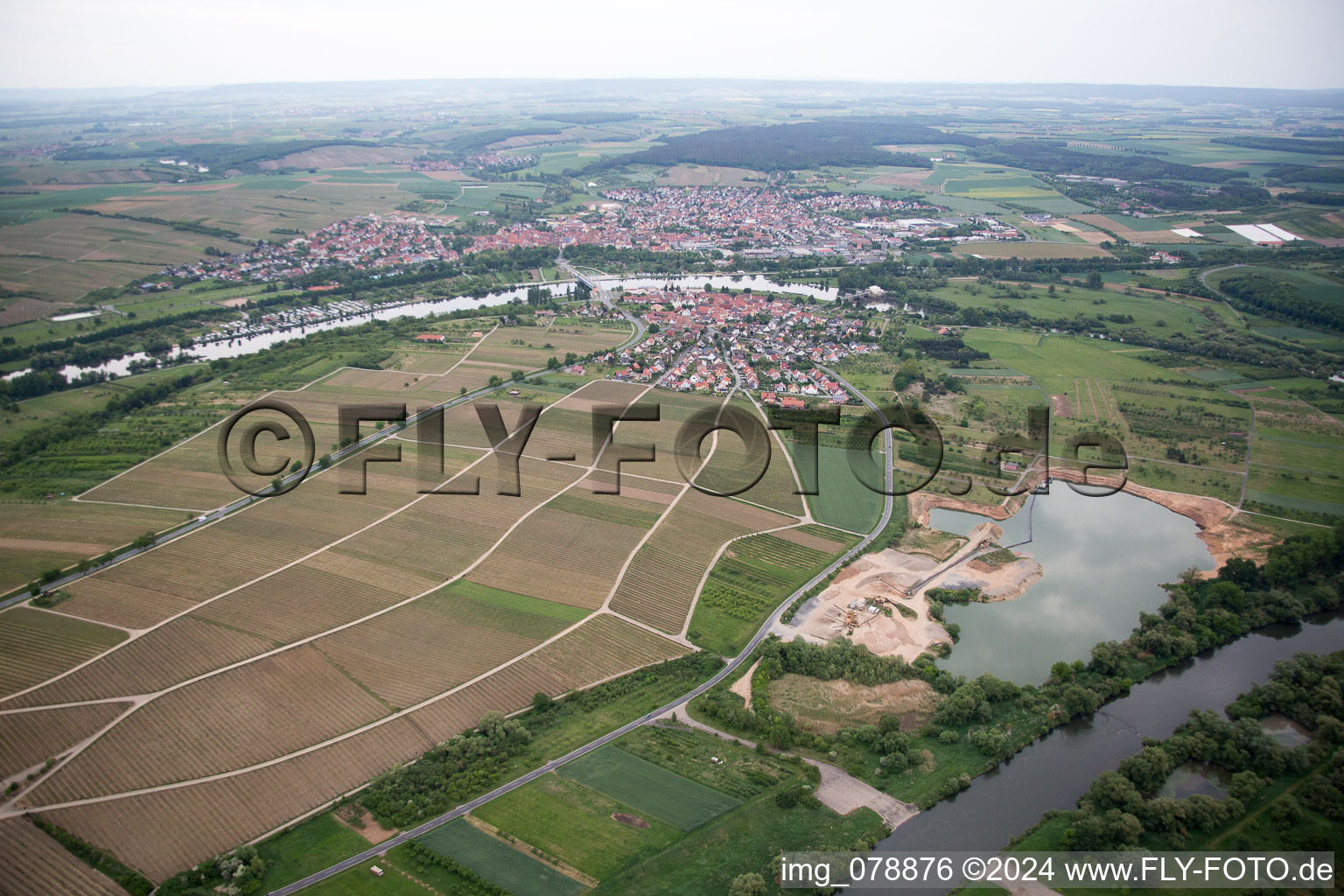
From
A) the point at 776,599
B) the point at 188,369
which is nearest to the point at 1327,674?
the point at 776,599

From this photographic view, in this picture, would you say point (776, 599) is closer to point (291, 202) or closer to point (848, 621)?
point (848, 621)

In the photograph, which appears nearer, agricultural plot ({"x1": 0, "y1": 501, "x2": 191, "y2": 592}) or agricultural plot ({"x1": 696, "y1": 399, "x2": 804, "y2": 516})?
agricultural plot ({"x1": 0, "y1": 501, "x2": 191, "y2": 592})

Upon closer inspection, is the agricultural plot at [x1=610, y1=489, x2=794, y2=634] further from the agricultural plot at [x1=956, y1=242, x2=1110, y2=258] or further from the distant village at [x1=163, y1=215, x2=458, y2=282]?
the agricultural plot at [x1=956, y1=242, x2=1110, y2=258]

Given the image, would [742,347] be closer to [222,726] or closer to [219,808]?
[222,726]

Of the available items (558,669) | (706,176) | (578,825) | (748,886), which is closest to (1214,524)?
(748,886)

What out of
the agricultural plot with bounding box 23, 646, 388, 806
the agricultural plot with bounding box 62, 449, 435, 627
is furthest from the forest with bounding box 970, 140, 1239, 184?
the agricultural plot with bounding box 23, 646, 388, 806

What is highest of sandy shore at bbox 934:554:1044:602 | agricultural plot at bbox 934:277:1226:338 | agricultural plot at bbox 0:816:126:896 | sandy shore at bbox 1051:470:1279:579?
agricultural plot at bbox 934:277:1226:338

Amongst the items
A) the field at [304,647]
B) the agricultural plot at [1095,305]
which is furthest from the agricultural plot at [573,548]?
the agricultural plot at [1095,305]
